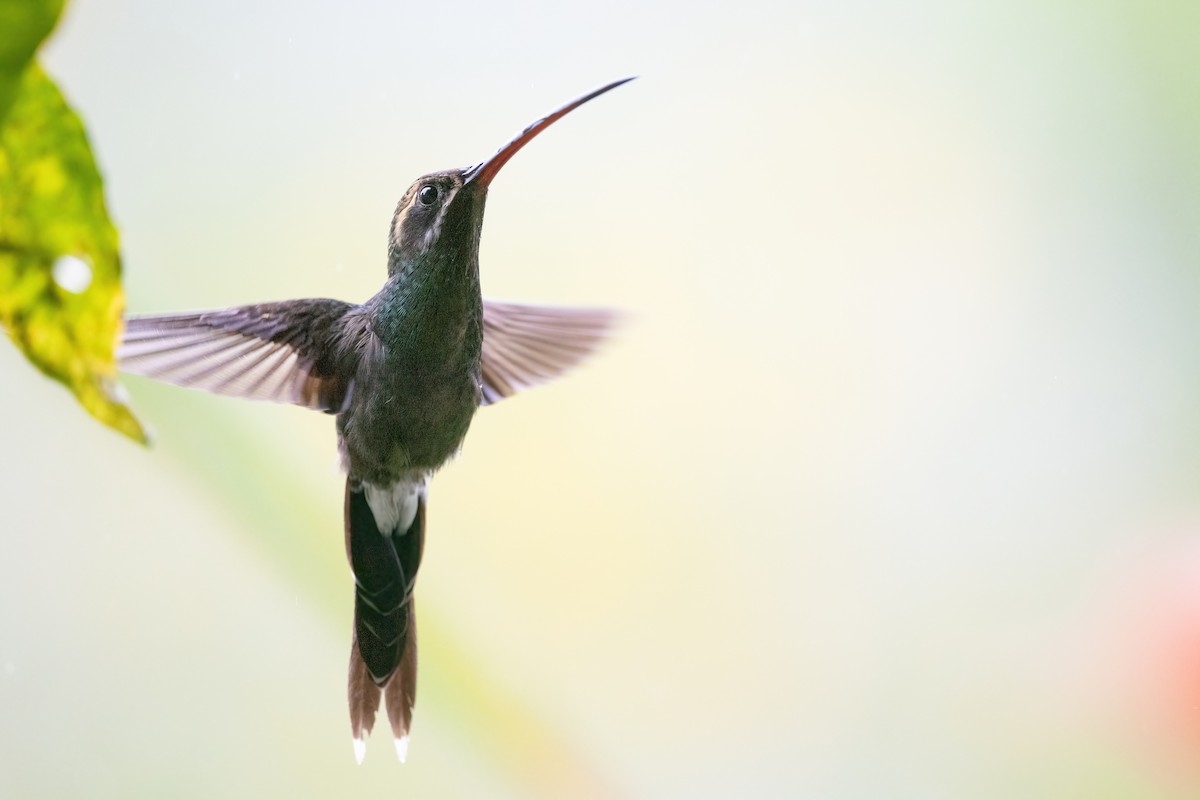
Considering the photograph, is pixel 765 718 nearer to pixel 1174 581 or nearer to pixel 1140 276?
pixel 1174 581

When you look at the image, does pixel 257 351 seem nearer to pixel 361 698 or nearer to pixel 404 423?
pixel 404 423

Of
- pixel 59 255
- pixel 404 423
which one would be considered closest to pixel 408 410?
pixel 404 423

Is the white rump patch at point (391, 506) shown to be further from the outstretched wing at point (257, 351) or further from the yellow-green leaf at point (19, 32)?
the yellow-green leaf at point (19, 32)

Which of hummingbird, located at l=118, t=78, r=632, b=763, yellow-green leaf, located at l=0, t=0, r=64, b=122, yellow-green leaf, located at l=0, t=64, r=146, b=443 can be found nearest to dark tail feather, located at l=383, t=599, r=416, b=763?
hummingbird, located at l=118, t=78, r=632, b=763

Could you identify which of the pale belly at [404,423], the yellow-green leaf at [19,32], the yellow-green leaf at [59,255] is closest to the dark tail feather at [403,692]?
the pale belly at [404,423]

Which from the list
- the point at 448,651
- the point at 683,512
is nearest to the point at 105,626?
the point at 448,651

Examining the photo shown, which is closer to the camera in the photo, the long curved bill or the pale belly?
the long curved bill

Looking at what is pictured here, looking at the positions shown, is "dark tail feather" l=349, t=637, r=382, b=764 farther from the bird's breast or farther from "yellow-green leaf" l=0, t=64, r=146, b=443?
"yellow-green leaf" l=0, t=64, r=146, b=443
